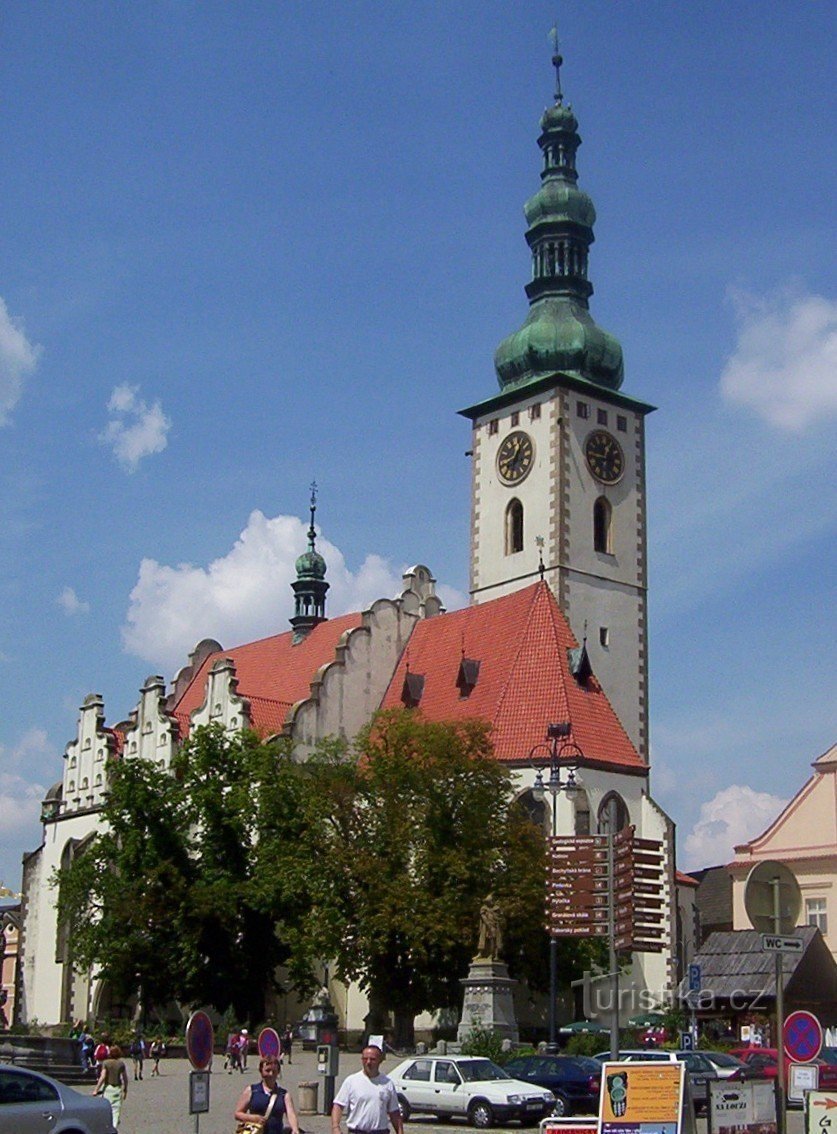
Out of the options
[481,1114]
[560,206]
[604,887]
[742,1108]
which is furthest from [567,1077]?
[560,206]

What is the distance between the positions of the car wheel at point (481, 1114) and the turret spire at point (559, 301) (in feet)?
121

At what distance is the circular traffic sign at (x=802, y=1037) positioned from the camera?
1553cm

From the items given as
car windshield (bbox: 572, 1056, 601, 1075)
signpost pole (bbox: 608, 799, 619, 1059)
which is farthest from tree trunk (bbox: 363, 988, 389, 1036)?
signpost pole (bbox: 608, 799, 619, 1059)

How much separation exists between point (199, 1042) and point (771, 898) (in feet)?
18.3

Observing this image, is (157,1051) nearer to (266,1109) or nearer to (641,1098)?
(641,1098)

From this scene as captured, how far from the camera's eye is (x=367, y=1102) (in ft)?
41.0

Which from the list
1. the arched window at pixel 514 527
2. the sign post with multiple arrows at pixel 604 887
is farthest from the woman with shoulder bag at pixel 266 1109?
the arched window at pixel 514 527

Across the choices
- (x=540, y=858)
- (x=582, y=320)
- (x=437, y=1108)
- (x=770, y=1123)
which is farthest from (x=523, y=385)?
(x=770, y=1123)

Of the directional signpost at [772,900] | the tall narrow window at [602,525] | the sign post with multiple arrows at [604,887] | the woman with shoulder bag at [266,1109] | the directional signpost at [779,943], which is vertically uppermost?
the tall narrow window at [602,525]

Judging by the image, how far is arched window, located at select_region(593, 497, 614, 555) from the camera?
57625 millimetres

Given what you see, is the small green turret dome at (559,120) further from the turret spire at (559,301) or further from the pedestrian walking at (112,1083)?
the pedestrian walking at (112,1083)

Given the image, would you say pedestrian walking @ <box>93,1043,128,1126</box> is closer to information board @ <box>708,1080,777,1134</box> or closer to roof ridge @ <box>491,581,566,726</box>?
information board @ <box>708,1080,777,1134</box>

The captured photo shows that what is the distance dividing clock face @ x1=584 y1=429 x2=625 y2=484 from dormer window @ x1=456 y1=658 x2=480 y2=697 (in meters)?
10.7

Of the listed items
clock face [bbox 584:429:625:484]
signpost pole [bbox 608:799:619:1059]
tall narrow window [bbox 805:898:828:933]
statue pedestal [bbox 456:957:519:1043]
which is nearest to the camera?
signpost pole [bbox 608:799:619:1059]
